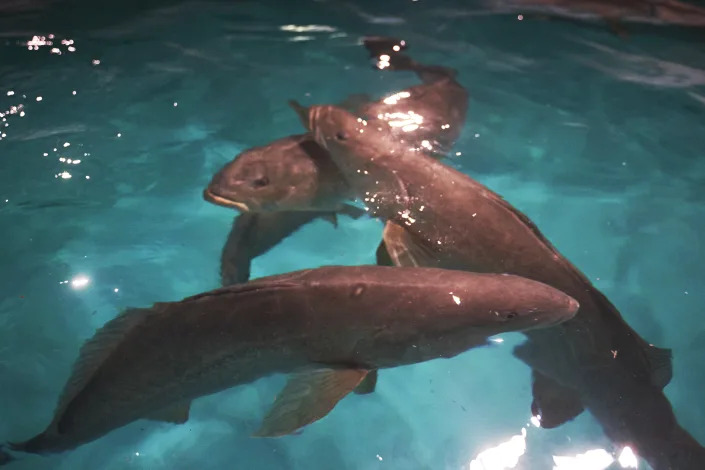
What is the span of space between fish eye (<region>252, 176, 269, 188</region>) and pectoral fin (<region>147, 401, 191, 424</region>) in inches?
57.5

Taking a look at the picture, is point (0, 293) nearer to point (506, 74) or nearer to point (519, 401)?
point (519, 401)

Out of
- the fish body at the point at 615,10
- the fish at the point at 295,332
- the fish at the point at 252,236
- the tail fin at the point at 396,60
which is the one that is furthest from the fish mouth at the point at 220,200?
the fish body at the point at 615,10

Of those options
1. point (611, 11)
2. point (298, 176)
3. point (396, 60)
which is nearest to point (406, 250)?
point (298, 176)

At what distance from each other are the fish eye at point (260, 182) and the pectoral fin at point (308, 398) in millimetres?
1411

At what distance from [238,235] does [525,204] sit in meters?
2.79

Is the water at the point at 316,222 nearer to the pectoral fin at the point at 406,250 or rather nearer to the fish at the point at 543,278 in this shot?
the fish at the point at 543,278

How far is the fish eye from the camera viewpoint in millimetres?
3787

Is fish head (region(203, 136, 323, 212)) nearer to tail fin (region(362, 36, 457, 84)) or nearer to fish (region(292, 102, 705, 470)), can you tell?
fish (region(292, 102, 705, 470))

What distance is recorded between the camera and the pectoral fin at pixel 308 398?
2.76 meters

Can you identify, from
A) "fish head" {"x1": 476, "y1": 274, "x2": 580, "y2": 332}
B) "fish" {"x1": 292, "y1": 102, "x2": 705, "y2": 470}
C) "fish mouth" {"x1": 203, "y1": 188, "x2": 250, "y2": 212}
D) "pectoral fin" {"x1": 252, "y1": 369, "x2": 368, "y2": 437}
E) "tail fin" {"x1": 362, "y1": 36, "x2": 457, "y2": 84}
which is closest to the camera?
"fish head" {"x1": 476, "y1": 274, "x2": 580, "y2": 332}

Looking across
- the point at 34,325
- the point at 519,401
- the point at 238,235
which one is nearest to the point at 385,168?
the point at 238,235

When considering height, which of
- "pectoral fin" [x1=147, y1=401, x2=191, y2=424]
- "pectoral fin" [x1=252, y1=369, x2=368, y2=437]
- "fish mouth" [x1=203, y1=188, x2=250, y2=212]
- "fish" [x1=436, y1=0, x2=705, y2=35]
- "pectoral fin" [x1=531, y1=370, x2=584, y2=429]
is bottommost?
"pectoral fin" [x1=531, y1=370, x2=584, y2=429]

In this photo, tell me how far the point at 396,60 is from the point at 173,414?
15.1 feet

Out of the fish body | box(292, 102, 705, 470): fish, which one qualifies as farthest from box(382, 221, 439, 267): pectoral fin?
the fish body
